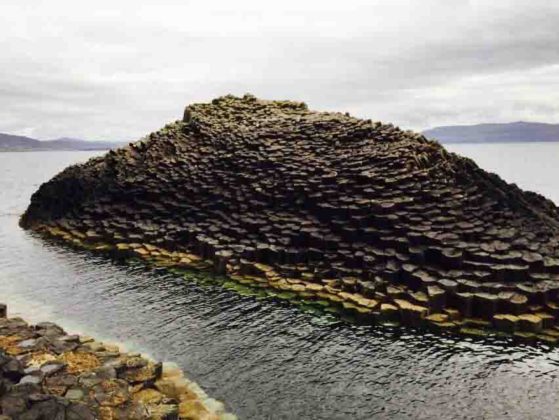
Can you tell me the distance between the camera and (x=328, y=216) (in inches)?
1038

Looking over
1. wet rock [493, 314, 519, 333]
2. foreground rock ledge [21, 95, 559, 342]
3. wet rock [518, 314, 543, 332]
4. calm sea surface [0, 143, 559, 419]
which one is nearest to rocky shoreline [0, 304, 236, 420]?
calm sea surface [0, 143, 559, 419]

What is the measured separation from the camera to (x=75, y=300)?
20031 millimetres

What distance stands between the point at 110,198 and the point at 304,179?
15.3 m

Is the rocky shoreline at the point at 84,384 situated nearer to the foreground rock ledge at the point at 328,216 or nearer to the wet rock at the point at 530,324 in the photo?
the foreground rock ledge at the point at 328,216

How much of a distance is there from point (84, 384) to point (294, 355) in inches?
245

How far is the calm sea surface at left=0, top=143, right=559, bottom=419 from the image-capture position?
12.1m

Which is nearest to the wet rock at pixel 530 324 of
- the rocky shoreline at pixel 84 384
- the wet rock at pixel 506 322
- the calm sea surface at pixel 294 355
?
the wet rock at pixel 506 322

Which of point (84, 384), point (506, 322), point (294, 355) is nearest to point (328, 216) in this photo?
point (506, 322)

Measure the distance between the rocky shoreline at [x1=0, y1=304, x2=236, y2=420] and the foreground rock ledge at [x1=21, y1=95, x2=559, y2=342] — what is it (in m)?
8.44

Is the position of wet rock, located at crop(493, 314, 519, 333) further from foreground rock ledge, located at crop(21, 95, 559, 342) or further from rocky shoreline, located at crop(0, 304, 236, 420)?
rocky shoreline, located at crop(0, 304, 236, 420)

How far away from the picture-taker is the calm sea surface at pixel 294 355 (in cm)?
1215

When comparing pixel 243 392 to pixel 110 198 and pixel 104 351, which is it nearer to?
pixel 104 351

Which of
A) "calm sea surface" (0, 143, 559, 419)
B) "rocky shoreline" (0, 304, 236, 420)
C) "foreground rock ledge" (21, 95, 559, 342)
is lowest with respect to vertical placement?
"calm sea surface" (0, 143, 559, 419)

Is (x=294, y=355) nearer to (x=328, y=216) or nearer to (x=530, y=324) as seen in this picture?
(x=530, y=324)
